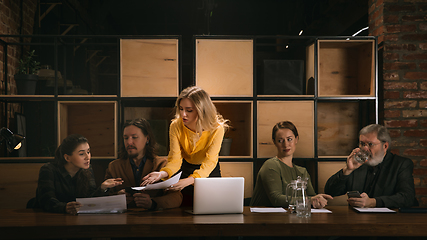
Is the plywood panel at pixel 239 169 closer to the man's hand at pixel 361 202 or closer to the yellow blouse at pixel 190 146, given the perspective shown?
the yellow blouse at pixel 190 146

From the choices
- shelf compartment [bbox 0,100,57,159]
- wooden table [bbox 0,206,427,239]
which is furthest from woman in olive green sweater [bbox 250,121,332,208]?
shelf compartment [bbox 0,100,57,159]

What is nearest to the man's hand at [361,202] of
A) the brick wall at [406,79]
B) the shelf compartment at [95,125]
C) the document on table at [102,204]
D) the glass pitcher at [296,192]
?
the glass pitcher at [296,192]

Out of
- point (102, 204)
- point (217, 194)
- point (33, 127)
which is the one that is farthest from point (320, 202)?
point (33, 127)

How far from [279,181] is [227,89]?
1.04 metres

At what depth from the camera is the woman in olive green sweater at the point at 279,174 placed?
8.11 ft

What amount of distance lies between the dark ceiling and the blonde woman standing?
7.67 feet

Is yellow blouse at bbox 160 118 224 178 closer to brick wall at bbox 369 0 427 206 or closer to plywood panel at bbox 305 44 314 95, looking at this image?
plywood panel at bbox 305 44 314 95

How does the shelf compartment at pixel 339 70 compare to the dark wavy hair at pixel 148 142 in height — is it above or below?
above

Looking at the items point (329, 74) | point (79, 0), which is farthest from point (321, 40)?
point (79, 0)

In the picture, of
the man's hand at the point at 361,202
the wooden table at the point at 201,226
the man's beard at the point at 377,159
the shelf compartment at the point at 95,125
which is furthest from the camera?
the shelf compartment at the point at 95,125

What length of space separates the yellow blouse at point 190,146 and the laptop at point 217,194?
542 millimetres

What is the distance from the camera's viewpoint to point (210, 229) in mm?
1677

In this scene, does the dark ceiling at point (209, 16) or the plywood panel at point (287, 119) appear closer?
the plywood panel at point (287, 119)

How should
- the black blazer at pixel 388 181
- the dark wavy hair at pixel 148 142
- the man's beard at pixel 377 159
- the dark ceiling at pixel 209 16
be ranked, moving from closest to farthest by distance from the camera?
the black blazer at pixel 388 181 → the man's beard at pixel 377 159 → the dark wavy hair at pixel 148 142 → the dark ceiling at pixel 209 16
